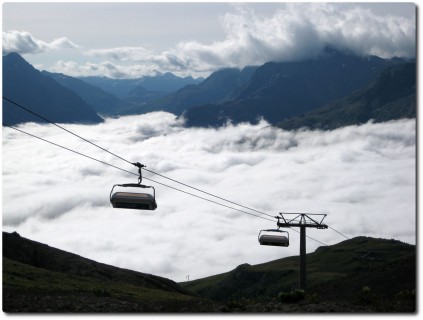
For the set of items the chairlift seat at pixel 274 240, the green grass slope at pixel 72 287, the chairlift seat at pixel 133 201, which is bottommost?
the green grass slope at pixel 72 287

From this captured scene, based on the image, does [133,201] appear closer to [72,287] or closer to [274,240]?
[274,240]

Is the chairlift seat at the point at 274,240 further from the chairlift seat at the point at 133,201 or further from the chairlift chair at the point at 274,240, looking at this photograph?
the chairlift seat at the point at 133,201

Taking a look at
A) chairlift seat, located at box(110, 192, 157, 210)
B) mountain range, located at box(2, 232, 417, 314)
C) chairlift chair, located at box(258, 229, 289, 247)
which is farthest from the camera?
chairlift chair, located at box(258, 229, 289, 247)

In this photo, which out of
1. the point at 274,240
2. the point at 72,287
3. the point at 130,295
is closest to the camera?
the point at 274,240

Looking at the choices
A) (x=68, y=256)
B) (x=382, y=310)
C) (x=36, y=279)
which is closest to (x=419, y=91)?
(x=382, y=310)

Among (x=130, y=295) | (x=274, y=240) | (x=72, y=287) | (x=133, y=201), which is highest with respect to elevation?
(x=133, y=201)

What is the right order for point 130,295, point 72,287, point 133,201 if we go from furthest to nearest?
point 72,287, point 130,295, point 133,201

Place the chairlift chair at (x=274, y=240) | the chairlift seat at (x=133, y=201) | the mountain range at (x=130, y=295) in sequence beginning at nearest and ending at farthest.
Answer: the mountain range at (x=130, y=295) < the chairlift seat at (x=133, y=201) < the chairlift chair at (x=274, y=240)

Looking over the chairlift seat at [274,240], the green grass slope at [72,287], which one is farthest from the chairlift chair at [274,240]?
the green grass slope at [72,287]

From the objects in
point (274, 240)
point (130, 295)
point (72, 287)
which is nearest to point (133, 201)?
point (274, 240)

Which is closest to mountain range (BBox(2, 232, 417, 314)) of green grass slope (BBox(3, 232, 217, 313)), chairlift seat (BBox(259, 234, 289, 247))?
green grass slope (BBox(3, 232, 217, 313))

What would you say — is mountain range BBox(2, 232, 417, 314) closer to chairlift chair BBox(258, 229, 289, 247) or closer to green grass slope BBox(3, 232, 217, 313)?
green grass slope BBox(3, 232, 217, 313)

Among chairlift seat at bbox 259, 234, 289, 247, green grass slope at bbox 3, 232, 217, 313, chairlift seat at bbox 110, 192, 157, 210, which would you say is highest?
chairlift seat at bbox 110, 192, 157, 210

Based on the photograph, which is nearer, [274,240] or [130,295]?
[274,240]
